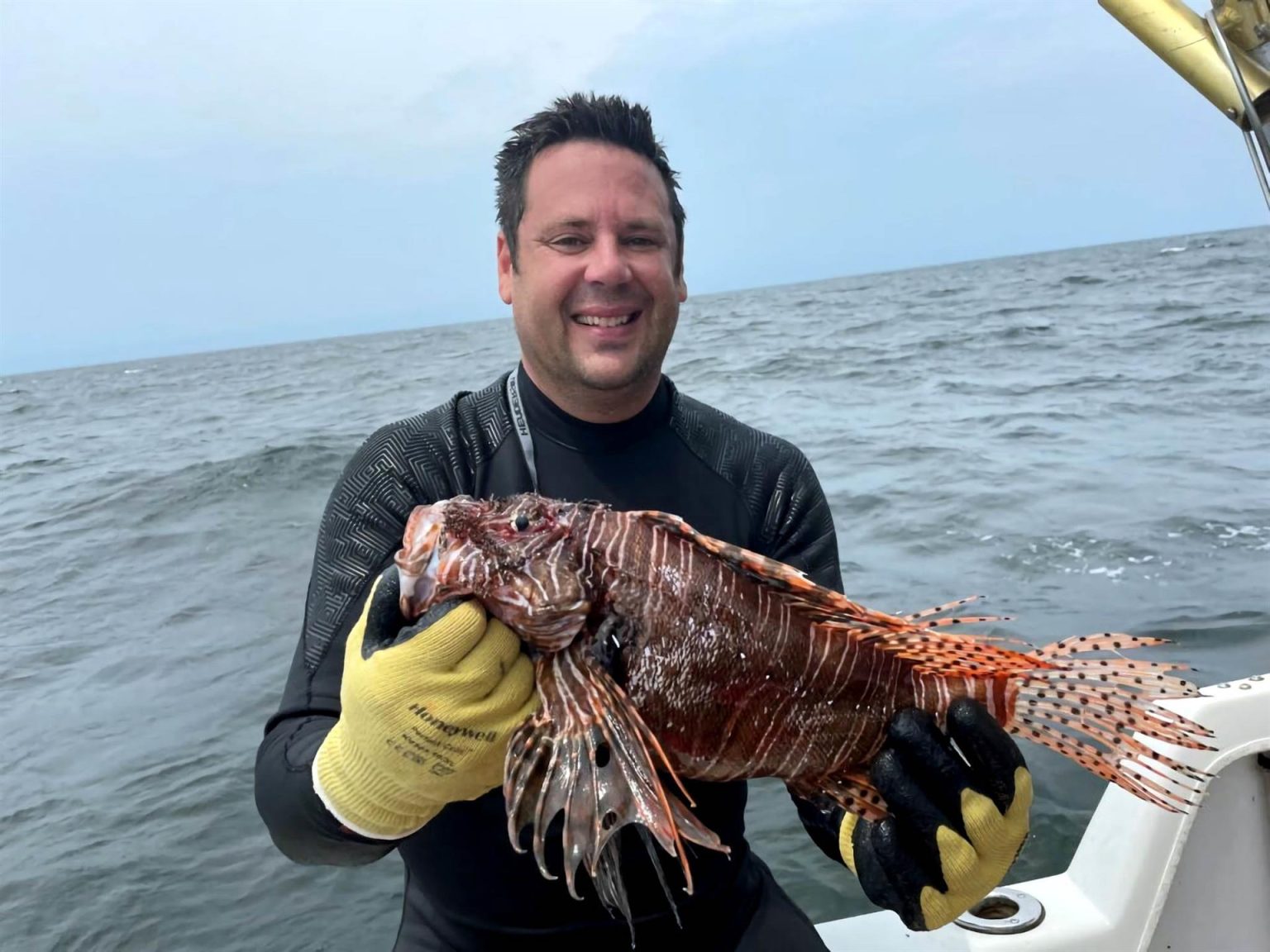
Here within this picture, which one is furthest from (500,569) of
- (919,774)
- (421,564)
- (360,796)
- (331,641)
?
(919,774)

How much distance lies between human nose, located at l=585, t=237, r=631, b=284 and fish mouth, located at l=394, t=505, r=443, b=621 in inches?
44.4

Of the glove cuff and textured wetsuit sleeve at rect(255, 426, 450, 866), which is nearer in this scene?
the glove cuff

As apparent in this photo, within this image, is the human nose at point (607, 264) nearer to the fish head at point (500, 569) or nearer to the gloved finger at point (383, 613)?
the fish head at point (500, 569)

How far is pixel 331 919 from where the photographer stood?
622cm

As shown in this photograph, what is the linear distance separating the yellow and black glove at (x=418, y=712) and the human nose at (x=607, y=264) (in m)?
1.27

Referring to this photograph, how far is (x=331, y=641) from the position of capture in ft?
9.29

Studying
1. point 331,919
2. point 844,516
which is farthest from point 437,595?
point 844,516

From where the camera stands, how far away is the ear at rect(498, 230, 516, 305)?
338 cm

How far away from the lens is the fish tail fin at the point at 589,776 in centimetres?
215

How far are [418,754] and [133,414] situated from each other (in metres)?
42.5

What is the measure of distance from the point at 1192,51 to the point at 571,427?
3625mm

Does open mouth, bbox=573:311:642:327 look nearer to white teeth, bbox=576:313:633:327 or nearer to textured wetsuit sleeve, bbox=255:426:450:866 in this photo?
white teeth, bbox=576:313:633:327

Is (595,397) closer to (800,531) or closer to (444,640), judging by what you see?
(800,531)

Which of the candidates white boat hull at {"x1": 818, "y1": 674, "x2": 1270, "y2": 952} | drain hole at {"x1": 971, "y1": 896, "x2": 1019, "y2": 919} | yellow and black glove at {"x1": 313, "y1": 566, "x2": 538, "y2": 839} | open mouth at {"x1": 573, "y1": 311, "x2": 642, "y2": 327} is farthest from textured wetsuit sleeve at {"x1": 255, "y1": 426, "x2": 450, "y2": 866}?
drain hole at {"x1": 971, "y1": 896, "x2": 1019, "y2": 919}
